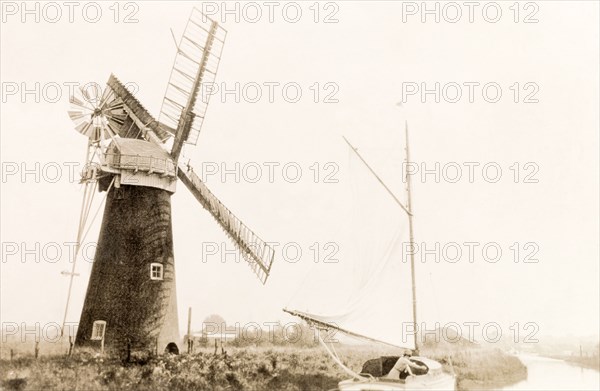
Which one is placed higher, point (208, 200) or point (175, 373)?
point (208, 200)

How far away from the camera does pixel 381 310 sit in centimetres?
1460

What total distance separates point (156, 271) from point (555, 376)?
12.6 meters

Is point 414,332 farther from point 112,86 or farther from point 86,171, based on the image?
point 112,86

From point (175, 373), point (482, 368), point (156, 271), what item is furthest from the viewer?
point (482, 368)

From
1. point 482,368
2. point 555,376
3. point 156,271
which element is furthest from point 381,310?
point 555,376

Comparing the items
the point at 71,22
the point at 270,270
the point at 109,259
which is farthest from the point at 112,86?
the point at 270,270

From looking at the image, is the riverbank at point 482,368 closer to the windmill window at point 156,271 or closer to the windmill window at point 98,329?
the windmill window at point 156,271

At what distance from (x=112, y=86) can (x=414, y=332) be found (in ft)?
36.6

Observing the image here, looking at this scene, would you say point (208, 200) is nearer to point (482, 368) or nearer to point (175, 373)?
point (175, 373)

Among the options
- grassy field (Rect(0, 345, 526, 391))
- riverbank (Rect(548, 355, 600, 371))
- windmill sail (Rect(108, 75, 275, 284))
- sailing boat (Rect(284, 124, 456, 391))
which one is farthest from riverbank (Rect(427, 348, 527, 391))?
windmill sail (Rect(108, 75, 275, 284))

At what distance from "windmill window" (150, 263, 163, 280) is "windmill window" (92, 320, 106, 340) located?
5.58 ft

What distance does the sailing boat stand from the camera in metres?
12.8

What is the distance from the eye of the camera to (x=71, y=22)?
1695 centimetres

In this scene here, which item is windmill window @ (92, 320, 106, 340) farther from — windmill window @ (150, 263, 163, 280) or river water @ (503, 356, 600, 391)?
river water @ (503, 356, 600, 391)
